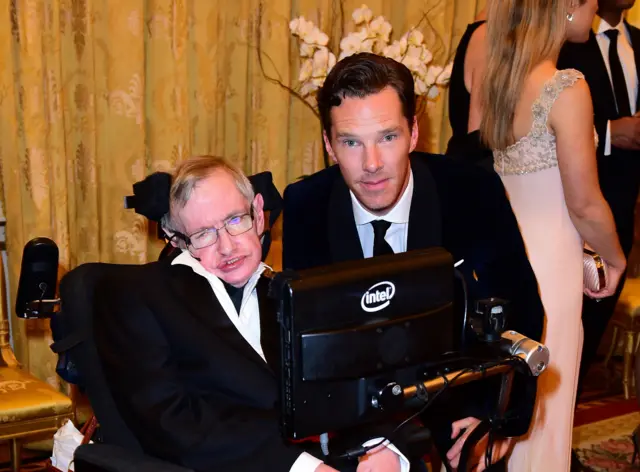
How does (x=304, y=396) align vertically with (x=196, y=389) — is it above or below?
above

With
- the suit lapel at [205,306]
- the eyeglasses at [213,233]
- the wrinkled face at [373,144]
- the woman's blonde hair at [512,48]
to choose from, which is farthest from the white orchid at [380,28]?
the suit lapel at [205,306]

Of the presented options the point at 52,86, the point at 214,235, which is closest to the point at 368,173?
the point at 214,235

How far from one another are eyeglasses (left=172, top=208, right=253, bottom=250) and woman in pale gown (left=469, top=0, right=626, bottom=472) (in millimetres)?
945

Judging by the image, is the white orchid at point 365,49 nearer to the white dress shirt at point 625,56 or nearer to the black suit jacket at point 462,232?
the white dress shirt at point 625,56

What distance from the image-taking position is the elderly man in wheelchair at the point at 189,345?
158cm

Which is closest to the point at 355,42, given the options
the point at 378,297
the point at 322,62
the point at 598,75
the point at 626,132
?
the point at 322,62

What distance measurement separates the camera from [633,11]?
14.6 feet

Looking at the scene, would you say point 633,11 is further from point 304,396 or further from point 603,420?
point 304,396

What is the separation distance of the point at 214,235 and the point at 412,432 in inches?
24.5

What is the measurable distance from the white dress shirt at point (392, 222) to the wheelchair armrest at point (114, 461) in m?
0.69

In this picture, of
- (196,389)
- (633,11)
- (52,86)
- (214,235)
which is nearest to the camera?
(196,389)

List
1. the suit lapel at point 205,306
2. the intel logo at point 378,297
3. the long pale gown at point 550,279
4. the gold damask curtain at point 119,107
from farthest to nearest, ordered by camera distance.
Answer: the gold damask curtain at point 119,107 < the long pale gown at point 550,279 < the suit lapel at point 205,306 < the intel logo at point 378,297

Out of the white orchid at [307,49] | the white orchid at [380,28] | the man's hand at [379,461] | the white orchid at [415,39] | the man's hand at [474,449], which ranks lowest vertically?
the man's hand at [474,449]

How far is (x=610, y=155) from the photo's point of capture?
318cm
